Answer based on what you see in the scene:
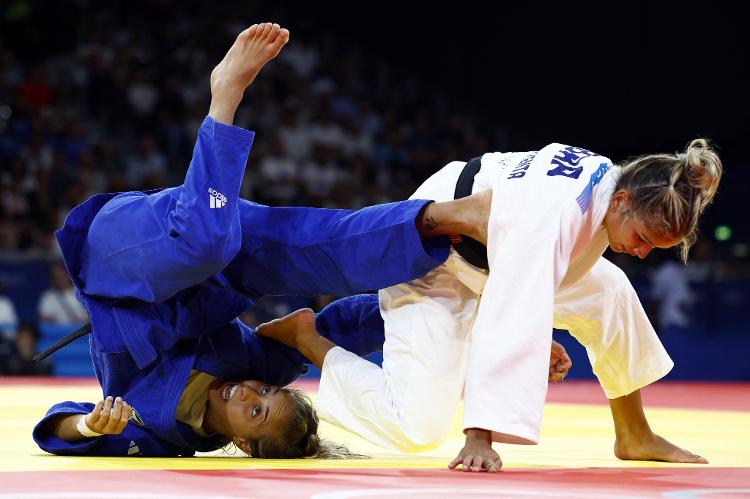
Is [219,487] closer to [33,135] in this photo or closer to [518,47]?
[33,135]

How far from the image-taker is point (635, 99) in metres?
11.4

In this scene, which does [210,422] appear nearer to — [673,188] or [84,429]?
[84,429]

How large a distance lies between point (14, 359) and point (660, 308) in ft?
17.2

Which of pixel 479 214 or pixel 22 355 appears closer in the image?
pixel 479 214

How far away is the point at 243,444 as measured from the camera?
11.0ft

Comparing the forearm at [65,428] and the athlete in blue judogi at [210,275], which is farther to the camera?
the forearm at [65,428]

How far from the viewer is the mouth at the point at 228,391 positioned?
3.30 m

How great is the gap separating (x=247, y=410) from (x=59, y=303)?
546 centimetres

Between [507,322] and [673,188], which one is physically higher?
[673,188]

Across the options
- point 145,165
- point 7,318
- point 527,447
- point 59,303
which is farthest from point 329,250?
point 145,165

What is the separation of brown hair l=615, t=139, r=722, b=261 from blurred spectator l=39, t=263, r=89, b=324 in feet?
20.1

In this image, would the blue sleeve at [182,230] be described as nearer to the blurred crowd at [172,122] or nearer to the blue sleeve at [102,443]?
the blue sleeve at [102,443]

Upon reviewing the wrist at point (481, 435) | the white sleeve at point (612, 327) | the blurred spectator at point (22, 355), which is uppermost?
the white sleeve at point (612, 327)

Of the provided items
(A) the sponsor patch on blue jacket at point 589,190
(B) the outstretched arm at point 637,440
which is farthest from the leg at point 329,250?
(B) the outstretched arm at point 637,440
